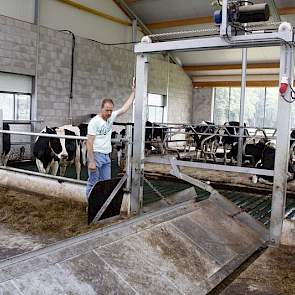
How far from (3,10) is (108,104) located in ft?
21.7

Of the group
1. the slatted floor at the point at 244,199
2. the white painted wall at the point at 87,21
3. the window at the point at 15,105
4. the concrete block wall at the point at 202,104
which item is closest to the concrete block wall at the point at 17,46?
the window at the point at 15,105

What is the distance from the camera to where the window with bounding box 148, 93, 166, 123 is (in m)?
15.0

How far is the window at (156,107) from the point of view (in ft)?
49.2

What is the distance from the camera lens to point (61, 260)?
2467 millimetres

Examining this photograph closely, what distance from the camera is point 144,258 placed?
2865 mm

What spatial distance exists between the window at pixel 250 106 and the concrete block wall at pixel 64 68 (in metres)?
4.10

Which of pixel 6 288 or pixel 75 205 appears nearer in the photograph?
pixel 6 288

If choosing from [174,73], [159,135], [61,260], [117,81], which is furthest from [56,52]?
[61,260]

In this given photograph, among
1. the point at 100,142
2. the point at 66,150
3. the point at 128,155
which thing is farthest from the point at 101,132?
the point at 66,150

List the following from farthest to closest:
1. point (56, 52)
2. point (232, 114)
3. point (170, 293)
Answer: point (232, 114) → point (56, 52) → point (170, 293)

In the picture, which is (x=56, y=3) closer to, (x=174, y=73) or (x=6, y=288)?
(x=174, y=73)

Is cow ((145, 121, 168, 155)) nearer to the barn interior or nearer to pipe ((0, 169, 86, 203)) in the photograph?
the barn interior

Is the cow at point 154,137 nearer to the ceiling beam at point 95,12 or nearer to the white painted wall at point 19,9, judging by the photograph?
the ceiling beam at point 95,12

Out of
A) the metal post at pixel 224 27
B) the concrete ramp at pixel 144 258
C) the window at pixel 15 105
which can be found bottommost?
the concrete ramp at pixel 144 258
